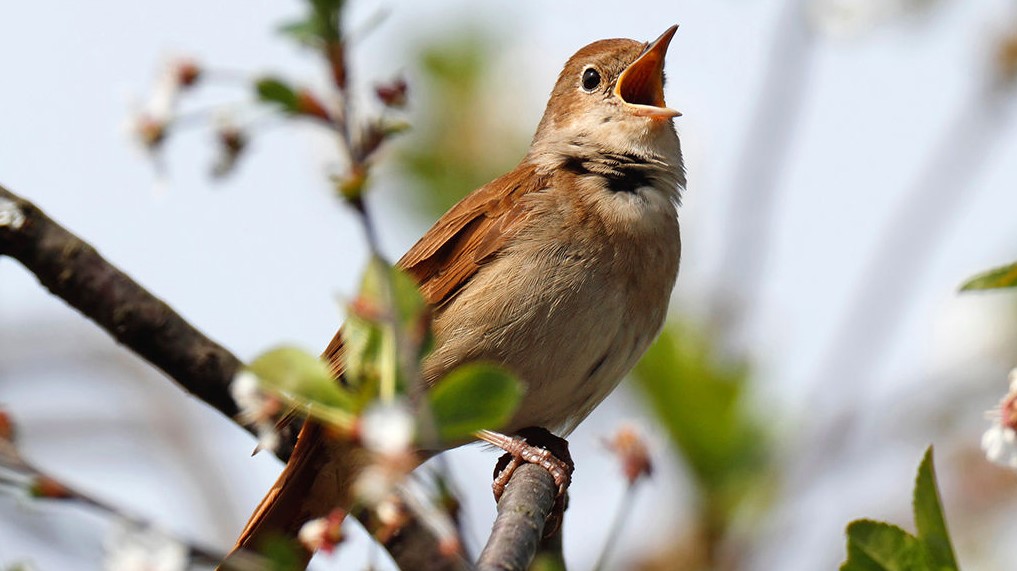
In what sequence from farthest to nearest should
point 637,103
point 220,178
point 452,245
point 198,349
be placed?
1. point 637,103
2. point 452,245
3. point 198,349
4. point 220,178

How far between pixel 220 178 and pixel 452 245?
2.46 meters

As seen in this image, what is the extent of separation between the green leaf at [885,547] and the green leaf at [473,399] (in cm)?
76

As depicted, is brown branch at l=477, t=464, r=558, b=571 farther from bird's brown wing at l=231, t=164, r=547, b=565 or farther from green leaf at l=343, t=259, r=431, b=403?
bird's brown wing at l=231, t=164, r=547, b=565

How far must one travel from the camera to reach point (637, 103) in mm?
5395

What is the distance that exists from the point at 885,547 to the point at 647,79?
3.42 metres

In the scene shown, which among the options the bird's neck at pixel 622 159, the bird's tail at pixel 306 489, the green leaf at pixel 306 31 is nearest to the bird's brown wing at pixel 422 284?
the bird's tail at pixel 306 489

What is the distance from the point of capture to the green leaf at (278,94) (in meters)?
1.70

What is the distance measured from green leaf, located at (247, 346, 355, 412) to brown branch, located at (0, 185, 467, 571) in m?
1.28

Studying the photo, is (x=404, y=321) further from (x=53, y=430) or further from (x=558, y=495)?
(x=53, y=430)

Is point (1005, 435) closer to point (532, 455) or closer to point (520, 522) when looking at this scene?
point (520, 522)

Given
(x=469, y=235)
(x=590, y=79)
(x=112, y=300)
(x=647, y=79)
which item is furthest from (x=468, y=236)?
(x=112, y=300)

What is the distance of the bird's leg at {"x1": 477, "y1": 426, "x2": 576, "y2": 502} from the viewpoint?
381 cm

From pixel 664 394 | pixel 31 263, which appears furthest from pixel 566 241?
pixel 31 263

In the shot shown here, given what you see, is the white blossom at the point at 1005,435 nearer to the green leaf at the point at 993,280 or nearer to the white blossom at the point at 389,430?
the green leaf at the point at 993,280
